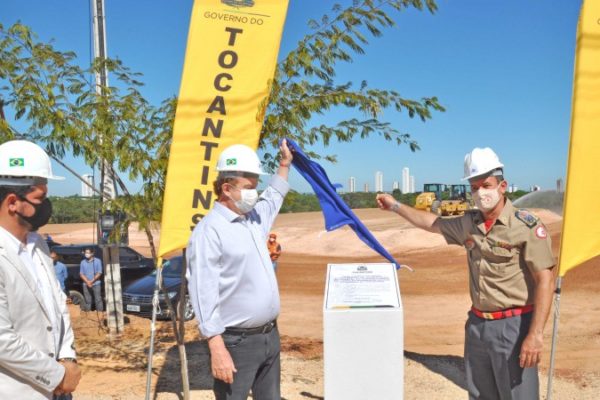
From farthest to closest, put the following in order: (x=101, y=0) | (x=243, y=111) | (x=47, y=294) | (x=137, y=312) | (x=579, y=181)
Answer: (x=137, y=312)
(x=101, y=0)
(x=243, y=111)
(x=579, y=181)
(x=47, y=294)

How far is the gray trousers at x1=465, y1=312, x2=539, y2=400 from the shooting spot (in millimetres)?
3695

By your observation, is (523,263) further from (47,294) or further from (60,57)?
(60,57)

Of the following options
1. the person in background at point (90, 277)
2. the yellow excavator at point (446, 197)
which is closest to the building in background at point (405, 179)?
the yellow excavator at point (446, 197)

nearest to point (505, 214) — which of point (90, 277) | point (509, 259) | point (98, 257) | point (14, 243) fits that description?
point (509, 259)

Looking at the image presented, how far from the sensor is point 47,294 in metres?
2.81

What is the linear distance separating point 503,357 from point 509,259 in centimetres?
63

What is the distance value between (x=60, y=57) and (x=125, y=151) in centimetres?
141

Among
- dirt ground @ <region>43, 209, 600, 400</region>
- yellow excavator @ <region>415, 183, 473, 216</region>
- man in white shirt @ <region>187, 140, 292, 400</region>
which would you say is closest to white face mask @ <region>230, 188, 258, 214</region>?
man in white shirt @ <region>187, 140, 292, 400</region>

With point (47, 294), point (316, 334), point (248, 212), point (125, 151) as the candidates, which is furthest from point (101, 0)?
point (47, 294)

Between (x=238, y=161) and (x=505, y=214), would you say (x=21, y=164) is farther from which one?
(x=505, y=214)

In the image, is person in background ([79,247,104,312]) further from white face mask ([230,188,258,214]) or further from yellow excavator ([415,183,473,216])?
yellow excavator ([415,183,473,216])

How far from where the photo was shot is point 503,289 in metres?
3.72

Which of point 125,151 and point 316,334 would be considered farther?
point 316,334

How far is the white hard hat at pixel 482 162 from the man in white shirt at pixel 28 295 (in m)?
2.53
